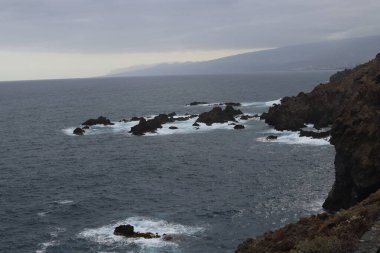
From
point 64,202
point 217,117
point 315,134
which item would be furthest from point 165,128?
point 64,202

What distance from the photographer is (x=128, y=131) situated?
331 ft

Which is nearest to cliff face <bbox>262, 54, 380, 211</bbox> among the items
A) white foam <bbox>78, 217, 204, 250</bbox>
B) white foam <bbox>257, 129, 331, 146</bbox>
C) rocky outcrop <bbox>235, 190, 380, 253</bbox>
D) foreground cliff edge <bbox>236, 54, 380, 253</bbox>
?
foreground cliff edge <bbox>236, 54, 380, 253</bbox>

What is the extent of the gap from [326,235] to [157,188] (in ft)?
113

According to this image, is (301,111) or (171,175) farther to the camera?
(301,111)

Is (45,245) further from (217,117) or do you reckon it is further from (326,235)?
(217,117)

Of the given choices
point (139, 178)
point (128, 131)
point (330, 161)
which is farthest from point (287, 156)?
point (128, 131)

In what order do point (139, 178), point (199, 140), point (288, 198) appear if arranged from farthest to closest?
point (199, 140) → point (139, 178) → point (288, 198)

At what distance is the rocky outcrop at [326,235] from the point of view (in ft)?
61.5

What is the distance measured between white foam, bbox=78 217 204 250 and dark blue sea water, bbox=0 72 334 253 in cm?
9

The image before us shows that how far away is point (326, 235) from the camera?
2255 centimetres

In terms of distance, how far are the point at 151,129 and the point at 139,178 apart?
3879cm

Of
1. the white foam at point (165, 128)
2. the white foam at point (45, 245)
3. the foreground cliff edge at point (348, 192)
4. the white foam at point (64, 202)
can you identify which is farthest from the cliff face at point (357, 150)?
the white foam at point (165, 128)

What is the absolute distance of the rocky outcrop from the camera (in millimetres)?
18731

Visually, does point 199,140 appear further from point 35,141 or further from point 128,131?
point 35,141
